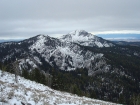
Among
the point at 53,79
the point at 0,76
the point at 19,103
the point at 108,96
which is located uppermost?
the point at 19,103

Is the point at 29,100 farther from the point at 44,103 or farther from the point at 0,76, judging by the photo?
the point at 0,76

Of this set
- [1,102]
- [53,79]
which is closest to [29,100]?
[1,102]

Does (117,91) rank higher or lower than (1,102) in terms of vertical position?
lower

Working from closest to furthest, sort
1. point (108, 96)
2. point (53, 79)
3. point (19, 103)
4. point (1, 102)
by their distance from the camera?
1. point (1, 102)
2. point (19, 103)
3. point (53, 79)
4. point (108, 96)

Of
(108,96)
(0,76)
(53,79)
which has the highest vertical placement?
(0,76)

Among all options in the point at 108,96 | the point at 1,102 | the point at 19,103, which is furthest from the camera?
the point at 108,96

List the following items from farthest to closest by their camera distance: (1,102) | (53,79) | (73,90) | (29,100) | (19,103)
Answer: (73,90)
(53,79)
(29,100)
(19,103)
(1,102)

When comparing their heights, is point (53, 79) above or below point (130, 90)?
above

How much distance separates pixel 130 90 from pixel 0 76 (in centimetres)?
18507

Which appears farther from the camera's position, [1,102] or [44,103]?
[44,103]

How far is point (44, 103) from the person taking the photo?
19.3 metres

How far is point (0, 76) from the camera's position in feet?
130

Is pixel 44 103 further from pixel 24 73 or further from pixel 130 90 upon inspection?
pixel 130 90

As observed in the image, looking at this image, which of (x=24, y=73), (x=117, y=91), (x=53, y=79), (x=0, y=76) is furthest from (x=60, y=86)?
(x=117, y=91)
